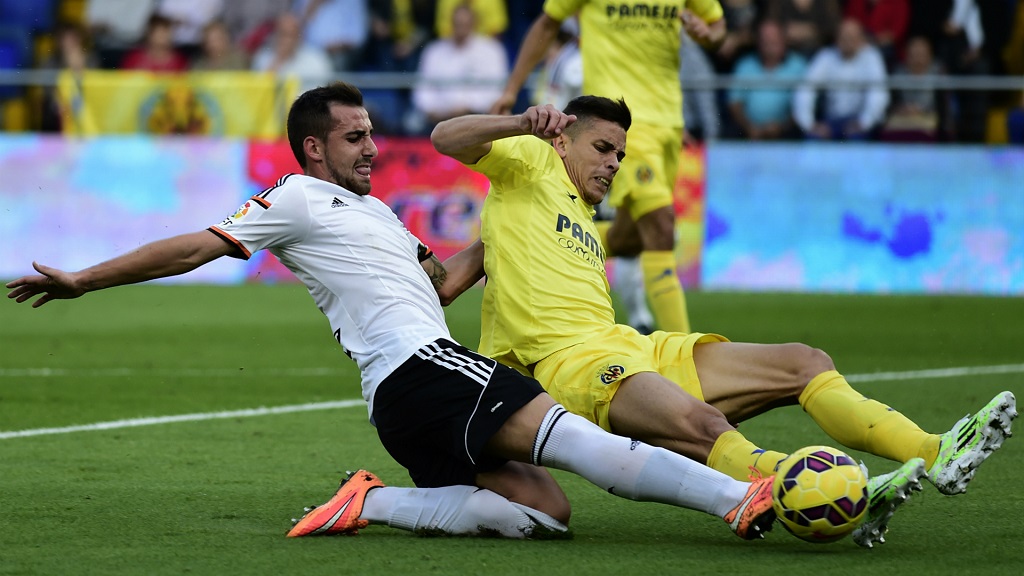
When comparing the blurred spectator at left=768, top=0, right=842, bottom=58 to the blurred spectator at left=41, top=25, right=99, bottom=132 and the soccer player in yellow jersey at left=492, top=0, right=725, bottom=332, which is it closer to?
the soccer player in yellow jersey at left=492, top=0, right=725, bottom=332

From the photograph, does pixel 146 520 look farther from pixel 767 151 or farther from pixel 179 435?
pixel 767 151

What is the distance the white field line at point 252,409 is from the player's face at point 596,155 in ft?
9.12

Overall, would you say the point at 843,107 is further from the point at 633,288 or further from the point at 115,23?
the point at 115,23

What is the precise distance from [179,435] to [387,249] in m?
2.41

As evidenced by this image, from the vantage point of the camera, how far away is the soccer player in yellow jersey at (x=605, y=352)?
4809mm

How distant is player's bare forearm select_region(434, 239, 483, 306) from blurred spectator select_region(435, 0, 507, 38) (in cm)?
1173

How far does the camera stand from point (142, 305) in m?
13.8

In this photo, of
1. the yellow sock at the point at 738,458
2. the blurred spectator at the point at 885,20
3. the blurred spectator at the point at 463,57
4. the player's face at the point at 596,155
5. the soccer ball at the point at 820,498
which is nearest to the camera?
the soccer ball at the point at 820,498

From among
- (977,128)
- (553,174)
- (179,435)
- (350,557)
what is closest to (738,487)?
(350,557)

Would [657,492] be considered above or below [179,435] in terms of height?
above

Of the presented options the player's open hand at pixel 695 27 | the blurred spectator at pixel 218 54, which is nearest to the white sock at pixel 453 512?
the player's open hand at pixel 695 27

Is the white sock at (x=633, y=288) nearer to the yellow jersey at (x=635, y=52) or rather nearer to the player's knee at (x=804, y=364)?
the yellow jersey at (x=635, y=52)

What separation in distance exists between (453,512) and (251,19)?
1383 cm

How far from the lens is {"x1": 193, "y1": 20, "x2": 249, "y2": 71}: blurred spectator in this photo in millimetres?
17188
